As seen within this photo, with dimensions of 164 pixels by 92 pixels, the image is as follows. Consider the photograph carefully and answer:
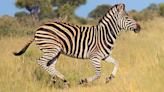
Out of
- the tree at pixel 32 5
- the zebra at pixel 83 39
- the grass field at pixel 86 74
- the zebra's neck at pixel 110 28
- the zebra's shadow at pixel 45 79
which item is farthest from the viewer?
the tree at pixel 32 5

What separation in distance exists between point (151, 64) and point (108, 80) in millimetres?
1366

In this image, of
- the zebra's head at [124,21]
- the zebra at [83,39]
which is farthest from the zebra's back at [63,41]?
the zebra's head at [124,21]

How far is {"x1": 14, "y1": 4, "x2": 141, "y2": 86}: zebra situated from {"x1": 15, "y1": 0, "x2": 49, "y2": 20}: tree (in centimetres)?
3535

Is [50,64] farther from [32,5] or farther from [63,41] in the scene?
[32,5]

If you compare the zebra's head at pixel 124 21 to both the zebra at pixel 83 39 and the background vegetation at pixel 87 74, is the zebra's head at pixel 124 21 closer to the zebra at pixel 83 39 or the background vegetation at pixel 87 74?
the zebra at pixel 83 39

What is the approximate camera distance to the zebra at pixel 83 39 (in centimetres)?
507

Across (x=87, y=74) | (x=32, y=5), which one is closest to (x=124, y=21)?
(x=87, y=74)

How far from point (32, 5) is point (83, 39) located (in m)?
36.9

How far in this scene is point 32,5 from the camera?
40031 millimetres

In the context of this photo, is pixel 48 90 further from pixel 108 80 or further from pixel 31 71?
pixel 108 80

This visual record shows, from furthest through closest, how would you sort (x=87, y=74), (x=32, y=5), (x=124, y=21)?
(x=32, y=5), (x=87, y=74), (x=124, y=21)

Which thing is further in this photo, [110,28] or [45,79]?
[45,79]

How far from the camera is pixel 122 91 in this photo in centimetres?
365

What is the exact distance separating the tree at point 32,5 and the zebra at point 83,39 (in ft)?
116
